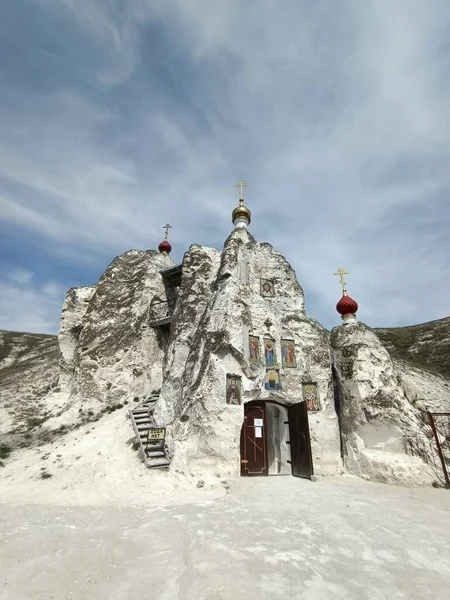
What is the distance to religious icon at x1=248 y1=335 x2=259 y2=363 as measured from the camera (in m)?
14.7

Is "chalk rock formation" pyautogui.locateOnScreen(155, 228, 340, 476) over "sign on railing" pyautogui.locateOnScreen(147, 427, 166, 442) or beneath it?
over

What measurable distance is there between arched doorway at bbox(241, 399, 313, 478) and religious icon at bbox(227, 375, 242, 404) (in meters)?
1.19

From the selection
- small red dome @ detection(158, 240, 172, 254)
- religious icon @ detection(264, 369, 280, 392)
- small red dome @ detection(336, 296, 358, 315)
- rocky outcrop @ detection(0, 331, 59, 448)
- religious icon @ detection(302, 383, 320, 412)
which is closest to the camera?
religious icon @ detection(264, 369, 280, 392)

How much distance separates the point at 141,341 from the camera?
21.5 meters

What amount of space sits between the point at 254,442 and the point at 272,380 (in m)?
2.70

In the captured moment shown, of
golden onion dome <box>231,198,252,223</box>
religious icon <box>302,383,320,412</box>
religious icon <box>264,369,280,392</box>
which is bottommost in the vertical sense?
religious icon <box>302,383,320,412</box>

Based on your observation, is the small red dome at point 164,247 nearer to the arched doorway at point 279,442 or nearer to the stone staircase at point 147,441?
the stone staircase at point 147,441

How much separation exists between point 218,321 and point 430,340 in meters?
24.4

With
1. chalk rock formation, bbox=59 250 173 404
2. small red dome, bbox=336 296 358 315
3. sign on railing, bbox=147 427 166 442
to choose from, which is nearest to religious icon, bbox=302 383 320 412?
small red dome, bbox=336 296 358 315

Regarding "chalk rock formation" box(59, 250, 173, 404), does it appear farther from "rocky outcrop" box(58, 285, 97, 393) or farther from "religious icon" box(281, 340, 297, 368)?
"religious icon" box(281, 340, 297, 368)

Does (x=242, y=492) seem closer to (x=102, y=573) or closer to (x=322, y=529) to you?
(x=322, y=529)

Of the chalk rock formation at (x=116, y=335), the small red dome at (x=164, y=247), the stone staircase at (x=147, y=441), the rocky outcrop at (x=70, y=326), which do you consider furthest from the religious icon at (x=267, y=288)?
the rocky outcrop at (x=70, y=326)

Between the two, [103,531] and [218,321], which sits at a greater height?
[218,321]

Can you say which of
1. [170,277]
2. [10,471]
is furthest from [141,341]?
[10,471]
